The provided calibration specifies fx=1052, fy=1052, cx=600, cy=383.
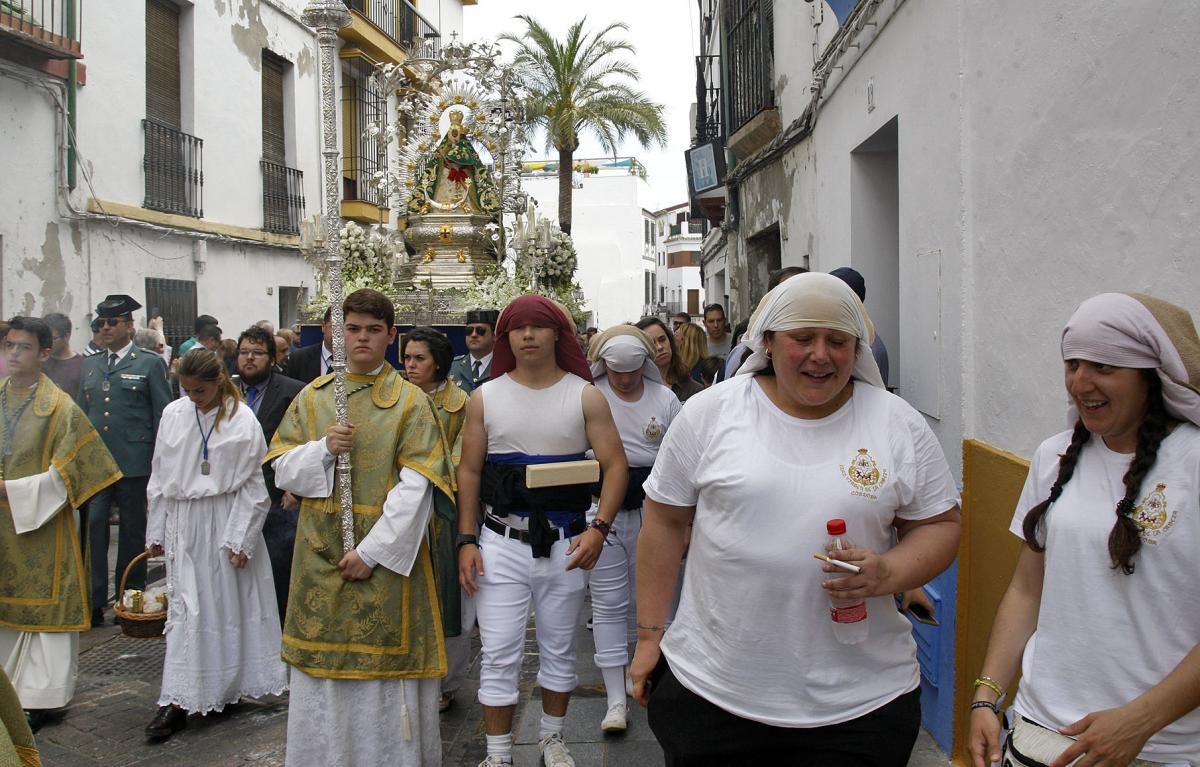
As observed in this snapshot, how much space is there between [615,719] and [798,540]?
260 centimetres

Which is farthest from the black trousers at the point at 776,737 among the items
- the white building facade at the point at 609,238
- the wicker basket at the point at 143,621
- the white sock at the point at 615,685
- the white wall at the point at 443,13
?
the white building facade at the point at 609,238

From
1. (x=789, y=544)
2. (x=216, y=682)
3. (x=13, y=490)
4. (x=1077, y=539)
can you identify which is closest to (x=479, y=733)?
(x=216, y=682)

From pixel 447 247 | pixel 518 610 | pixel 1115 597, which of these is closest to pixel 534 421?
pixel 518 610

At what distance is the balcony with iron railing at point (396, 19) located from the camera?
19781mm

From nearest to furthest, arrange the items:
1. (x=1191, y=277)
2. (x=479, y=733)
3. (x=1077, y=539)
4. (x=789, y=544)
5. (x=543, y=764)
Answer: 1. (x=1077, y=539)
2. (x=789, y=544)
3. (x=1191, y=277)
4. (x=543, y=764)
5. (x=479, y=733)

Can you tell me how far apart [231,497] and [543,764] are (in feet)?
6.77

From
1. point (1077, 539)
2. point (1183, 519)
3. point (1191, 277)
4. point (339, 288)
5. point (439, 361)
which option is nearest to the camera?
point (1183, 519)

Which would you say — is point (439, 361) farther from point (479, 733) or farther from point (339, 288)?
point (479, 733)

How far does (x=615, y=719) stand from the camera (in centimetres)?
482

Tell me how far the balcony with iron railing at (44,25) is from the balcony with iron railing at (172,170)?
1866mm

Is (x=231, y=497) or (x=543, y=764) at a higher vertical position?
(x=231, y=497)

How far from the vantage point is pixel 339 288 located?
4168 millimetres

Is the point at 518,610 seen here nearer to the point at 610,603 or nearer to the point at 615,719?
the point at 610,603

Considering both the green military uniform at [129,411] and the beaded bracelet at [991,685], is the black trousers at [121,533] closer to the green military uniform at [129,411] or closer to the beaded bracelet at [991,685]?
the green military uniform at [129,411]
